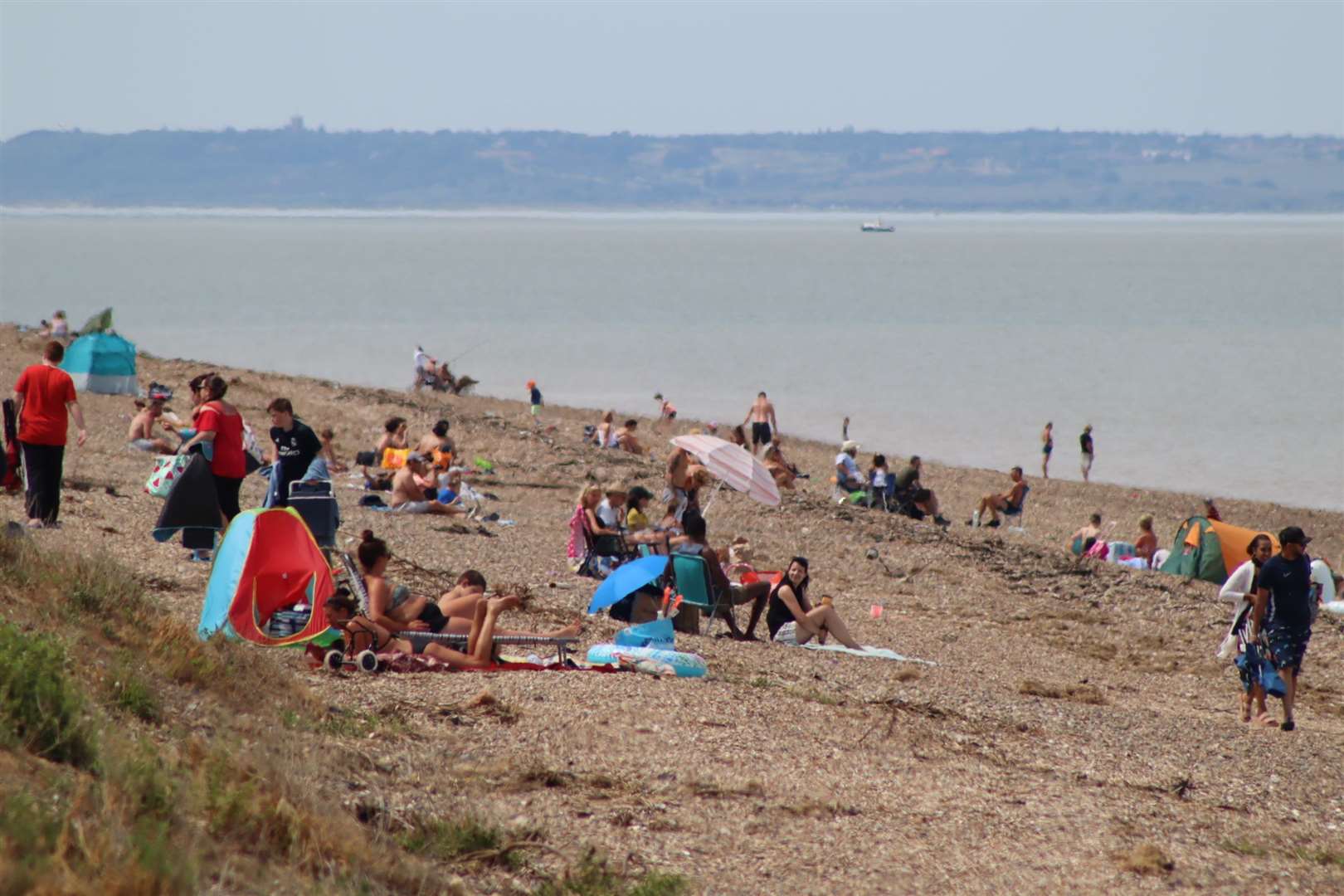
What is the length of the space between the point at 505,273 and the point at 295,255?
35971 millimetres

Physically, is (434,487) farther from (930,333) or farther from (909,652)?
(930,333)

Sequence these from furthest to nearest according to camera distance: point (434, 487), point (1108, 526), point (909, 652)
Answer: point (1108, 526) → point (434, 487) → point (909, 652)

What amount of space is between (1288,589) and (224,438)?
6584 millimetres

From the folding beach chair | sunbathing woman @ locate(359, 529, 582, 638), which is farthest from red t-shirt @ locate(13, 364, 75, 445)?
sunbathing woman @ locate(359, 529, 582, 638)

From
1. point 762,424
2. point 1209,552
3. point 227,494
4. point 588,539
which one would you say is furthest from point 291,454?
point 762,424

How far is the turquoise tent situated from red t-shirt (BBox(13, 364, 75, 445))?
40.0 ft

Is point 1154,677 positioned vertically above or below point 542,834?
below

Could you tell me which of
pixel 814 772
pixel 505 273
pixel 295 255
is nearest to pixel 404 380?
pixel 814 772

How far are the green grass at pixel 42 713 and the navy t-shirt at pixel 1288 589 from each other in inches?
259

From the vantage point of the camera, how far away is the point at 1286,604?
8.88 m

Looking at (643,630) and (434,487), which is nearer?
(643,630)

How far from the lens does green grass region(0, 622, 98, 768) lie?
4.98 m

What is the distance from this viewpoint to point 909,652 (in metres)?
11.4

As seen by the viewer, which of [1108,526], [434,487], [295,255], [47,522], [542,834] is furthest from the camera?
[295,255]
